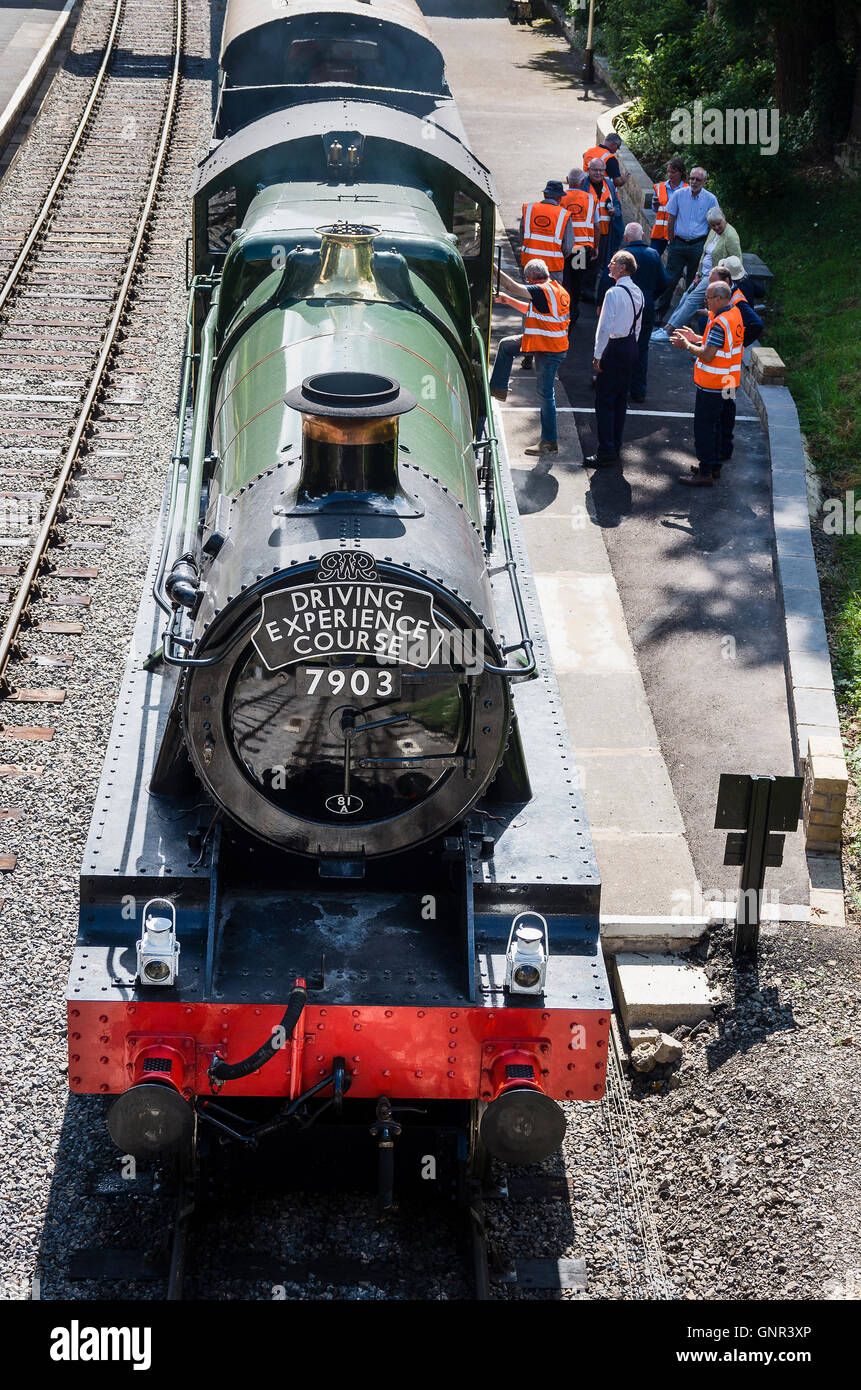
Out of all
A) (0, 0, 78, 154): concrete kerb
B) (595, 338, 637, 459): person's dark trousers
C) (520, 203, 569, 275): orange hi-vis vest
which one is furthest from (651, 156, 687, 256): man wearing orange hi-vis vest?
(0, 0, 78, 154): concrete kerb

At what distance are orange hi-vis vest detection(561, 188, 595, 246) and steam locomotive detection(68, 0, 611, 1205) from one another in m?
8.93

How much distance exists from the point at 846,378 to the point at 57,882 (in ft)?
30.8

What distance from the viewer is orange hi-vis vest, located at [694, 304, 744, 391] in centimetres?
1171

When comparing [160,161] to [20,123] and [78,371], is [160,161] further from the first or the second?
[78,371]

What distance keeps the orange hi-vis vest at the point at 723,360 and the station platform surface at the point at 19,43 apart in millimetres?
13587

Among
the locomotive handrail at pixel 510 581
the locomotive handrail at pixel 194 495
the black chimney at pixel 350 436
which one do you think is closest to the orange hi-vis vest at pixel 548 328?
the locomotive handrail at pixel 510 581

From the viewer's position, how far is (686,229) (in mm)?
15609

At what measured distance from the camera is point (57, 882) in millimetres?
7465

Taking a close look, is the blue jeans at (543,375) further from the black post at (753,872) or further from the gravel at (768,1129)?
the gravel at (768,1129)

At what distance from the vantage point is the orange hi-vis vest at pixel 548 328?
41.2 ft

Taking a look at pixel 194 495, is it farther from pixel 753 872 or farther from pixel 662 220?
pixel 662 220

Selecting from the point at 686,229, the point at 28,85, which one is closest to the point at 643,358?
the point at 686,229

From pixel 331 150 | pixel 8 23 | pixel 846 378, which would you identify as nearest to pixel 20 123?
pixel 8 23

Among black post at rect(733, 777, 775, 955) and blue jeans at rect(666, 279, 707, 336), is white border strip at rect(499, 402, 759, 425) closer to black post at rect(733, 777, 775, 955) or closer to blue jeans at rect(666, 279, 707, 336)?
blue jeans at rect(666, 279, 707, 336)
